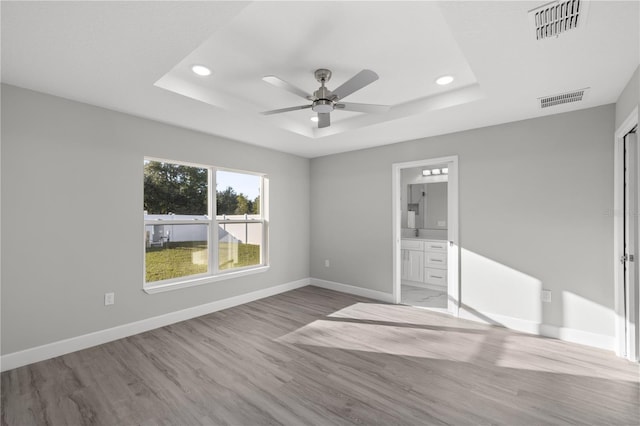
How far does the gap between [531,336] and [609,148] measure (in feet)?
6.86

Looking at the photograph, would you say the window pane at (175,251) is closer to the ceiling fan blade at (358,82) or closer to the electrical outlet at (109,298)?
the electrical outlet at (109,298)

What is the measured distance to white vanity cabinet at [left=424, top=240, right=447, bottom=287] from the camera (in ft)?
16.3

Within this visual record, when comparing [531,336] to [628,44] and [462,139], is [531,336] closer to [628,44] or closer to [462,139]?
[462,139]

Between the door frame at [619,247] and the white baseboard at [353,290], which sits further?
the white baseboard at [353,290]

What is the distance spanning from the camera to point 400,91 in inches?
117

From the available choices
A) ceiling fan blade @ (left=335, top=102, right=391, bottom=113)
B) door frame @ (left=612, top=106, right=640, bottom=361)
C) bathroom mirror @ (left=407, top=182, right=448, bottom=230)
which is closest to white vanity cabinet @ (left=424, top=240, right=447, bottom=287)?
bathroom mirror @ (left=407, top=182, right=448, bottom=230)

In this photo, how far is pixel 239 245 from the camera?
4473 mm

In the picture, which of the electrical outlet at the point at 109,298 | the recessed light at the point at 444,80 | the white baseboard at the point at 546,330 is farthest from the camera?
the electrical outlet at the point at 109,298

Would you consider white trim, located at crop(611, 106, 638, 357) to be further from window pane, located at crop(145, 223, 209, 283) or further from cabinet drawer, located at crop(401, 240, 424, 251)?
window pane, located at crop(145, 223, 209, 283)

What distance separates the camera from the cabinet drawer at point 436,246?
4.97 meters

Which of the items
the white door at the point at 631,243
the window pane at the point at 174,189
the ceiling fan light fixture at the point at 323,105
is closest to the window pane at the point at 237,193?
the window pane at the point at 174,189

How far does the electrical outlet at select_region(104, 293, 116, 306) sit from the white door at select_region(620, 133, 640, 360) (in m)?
4.97

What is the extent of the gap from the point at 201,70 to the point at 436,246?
4431mm

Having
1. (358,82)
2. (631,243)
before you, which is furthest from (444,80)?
(631,243)
